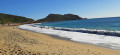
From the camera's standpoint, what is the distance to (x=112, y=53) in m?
7.07

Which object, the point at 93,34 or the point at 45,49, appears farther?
the point at 93,34

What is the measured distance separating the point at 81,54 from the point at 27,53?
3.17m

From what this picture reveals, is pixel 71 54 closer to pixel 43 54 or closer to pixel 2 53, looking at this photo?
pixel 43 54

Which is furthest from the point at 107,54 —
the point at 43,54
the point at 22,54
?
the point at 22,54

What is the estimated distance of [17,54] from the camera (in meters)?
5.76

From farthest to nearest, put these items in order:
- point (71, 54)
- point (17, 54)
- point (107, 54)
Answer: point (107, 54) → point (71, 54) → point (17, 54)

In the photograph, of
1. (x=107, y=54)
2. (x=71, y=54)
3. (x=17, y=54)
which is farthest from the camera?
(x=107, y=54)

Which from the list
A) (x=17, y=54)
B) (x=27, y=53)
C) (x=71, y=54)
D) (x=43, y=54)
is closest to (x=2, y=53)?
(x=17, y=54)

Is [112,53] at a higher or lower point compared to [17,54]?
lower

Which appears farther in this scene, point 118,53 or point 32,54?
point 118,53

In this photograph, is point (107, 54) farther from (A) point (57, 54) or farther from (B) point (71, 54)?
(A) point (57, 54)

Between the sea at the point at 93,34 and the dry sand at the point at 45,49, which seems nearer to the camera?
the dry sand at the point at 45,49

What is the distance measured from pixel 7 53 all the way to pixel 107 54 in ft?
19.9

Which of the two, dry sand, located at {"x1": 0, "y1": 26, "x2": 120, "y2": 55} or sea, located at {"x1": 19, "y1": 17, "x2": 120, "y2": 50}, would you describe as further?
sea, located at {"x1": 19, "y1": 17, "x2": 120, "y2": 50}
